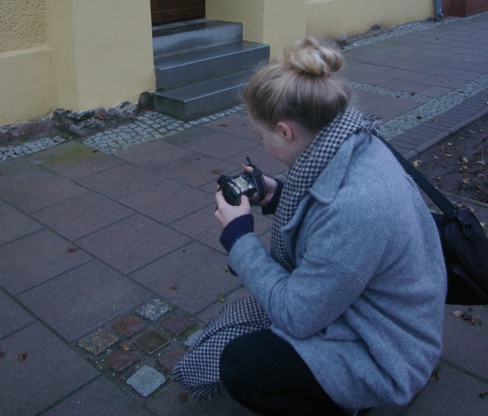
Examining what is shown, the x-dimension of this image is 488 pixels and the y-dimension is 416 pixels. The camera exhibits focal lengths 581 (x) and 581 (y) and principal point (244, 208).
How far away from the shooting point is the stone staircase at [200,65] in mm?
6059

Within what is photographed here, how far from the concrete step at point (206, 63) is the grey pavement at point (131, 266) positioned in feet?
1.65

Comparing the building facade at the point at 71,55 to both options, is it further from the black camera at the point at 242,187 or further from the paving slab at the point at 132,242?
the black camera at the point at 242,187

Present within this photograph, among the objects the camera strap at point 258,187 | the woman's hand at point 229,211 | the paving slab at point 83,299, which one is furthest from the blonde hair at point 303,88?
the paving slab at point 83,299

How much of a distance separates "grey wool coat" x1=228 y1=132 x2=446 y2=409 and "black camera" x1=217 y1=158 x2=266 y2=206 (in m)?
0.18

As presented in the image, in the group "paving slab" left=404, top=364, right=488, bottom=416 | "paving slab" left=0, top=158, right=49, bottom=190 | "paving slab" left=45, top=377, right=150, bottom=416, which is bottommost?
"paving slab" left=404, top=364, right=488, bottom=416

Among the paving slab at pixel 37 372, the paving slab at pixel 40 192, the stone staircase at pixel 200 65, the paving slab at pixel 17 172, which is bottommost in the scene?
the paving slab at pixel 37 372

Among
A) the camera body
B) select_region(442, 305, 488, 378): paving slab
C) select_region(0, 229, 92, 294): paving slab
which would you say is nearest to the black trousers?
the camera body

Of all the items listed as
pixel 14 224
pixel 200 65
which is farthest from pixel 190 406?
pixel 200 65

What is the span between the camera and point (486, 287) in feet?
6.90

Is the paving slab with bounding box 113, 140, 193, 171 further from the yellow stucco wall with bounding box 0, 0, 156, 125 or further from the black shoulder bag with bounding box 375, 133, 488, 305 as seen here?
the black shoulder bag with bounding box 375, 133, 488, 305

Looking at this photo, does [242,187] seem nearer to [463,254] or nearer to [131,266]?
[463,254]

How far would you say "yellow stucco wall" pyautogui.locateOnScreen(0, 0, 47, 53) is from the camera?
17.1ft

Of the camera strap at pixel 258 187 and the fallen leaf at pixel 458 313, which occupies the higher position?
the camera strap at pixel 258 187

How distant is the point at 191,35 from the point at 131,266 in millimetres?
4160
